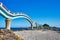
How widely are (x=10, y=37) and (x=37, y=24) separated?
75.9m

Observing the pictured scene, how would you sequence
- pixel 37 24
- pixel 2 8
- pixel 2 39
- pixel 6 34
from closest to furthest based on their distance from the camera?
pixel 2 39 → pixel 6 34 → pixel 2 8 → pixel 37 24

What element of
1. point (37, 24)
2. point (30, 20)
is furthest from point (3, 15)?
point (37, 24)

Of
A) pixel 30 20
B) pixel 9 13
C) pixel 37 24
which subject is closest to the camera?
pixel 9 13

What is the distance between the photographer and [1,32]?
19.4 metres

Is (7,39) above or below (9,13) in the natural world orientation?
below

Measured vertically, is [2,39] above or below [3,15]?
below

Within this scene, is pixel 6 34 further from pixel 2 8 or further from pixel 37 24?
pixel 37 24

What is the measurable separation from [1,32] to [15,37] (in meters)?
1.78

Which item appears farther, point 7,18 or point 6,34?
point 7,18

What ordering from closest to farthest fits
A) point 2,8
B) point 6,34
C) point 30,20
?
point 6,34
point 2,8
point 30,20

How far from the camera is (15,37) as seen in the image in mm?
18797

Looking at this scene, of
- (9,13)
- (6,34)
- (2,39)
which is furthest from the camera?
(9,13)

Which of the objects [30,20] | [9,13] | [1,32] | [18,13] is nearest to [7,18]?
[9,13]

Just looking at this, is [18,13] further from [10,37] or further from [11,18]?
[10,37]
